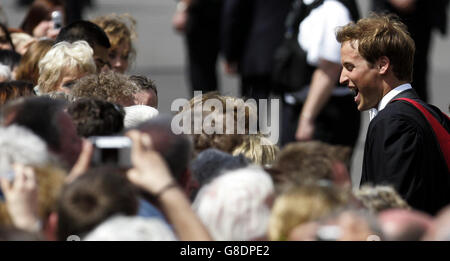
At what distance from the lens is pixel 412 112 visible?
3.76 metres

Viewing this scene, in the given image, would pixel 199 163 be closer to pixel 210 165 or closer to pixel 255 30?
pixel 210 165

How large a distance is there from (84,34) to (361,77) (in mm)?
1642

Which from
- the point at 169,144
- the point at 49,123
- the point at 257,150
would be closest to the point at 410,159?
the point at 257,150

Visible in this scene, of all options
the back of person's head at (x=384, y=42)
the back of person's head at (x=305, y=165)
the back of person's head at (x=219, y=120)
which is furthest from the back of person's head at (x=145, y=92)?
the back of person's head at (x=305, y=165)

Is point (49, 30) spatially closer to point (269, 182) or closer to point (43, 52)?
point (43, 52)

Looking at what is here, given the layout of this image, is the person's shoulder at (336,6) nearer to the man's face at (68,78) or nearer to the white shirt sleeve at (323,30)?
the white shirt sleeve at (323,30)

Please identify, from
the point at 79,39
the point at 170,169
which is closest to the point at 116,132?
the point at 170,169

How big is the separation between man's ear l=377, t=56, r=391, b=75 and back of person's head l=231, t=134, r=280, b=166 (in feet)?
2.01

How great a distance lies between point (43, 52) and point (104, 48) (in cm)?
33

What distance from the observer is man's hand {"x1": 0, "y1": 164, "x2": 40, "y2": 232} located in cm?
254

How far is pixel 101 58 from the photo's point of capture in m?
4.98

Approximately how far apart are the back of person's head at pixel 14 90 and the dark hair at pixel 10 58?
49.2 inches

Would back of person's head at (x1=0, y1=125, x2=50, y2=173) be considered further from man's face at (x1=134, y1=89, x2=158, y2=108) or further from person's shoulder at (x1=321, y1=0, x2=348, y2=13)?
person's shoulder at (x1=321, y1=0, x2=348, y2=13)

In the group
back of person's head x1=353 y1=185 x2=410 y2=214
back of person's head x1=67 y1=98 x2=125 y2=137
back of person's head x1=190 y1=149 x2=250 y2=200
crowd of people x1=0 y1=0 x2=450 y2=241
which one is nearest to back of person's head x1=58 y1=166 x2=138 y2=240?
crowd of people x1=0 y1=0 x2=450 y2=241
